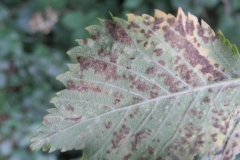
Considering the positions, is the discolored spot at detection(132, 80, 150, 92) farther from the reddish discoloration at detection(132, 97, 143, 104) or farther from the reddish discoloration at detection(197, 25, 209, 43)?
the reddish discoloration at detection(197, 25, 209, 43)

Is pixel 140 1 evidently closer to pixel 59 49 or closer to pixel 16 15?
pixel 59 49

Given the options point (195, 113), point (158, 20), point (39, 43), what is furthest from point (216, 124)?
point (39, 43)

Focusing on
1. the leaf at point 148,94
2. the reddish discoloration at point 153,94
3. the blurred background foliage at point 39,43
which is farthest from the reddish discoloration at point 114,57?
the blurred background foliage at point 39,43

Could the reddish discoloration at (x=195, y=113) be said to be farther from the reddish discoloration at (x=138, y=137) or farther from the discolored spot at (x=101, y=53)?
the discolored spot at (x=101, y=53)

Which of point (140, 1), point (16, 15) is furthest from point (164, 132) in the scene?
point (16, 15)

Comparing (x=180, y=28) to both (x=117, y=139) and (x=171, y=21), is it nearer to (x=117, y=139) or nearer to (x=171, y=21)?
(x=171, y=21)

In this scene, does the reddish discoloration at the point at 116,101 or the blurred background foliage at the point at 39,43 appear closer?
the reddish discoloration at the point at 116,101

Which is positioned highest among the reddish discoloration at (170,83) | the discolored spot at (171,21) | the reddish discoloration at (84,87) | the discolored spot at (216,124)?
the discolored spot at (171,21)

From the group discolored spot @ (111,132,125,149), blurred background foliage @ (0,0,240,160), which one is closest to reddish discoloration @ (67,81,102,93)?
discolored spot @ (111,132,125,149)
